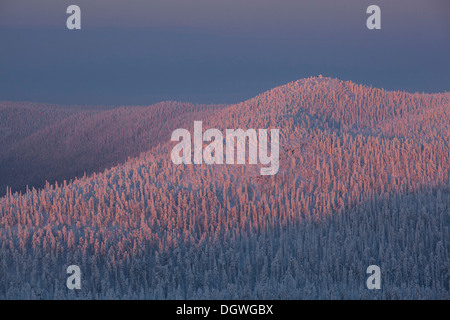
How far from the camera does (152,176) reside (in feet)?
44.1

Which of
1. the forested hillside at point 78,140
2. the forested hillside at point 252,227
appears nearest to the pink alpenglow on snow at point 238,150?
the forested hillside at point 252,227

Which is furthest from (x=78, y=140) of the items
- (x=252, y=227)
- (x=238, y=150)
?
(x=252, y=227)

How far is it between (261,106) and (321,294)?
13774 mm

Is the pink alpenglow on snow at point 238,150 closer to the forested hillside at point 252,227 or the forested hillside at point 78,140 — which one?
the forested hillside at point 252,227

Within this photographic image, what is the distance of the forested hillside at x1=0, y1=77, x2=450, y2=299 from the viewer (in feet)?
27.9

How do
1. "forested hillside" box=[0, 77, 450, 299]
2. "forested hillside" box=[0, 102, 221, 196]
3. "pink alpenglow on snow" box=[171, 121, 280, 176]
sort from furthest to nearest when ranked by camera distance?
"forested hillside" box=[0, 102, 221, 196] < "pink alpenglow on snow" box=[171, 121, 280, 176] < "forested hillside" box=[0, 77, 450, 299]

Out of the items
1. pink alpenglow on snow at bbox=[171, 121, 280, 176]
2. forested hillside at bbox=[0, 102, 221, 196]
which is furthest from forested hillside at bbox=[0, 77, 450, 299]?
forested hillside at bbox=[0, 102, 221, 196]

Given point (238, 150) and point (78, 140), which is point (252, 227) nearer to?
point (238, 150)

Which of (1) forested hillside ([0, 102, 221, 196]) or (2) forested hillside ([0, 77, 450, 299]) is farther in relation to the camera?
(1) forested hillside ([0, 102, 221, 196])

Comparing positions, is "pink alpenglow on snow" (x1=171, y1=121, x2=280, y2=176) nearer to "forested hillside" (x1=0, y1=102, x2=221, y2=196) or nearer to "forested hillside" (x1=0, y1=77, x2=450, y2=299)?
"forested hillside" (x1=0, y1=77, x2=450, y2=299)

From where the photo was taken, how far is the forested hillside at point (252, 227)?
27.9ft

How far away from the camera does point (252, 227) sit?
35.4ft

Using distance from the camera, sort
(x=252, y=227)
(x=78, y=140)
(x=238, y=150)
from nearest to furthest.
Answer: (x=252, y=227)
(x=238, y=150)
(x=78, y=140)
